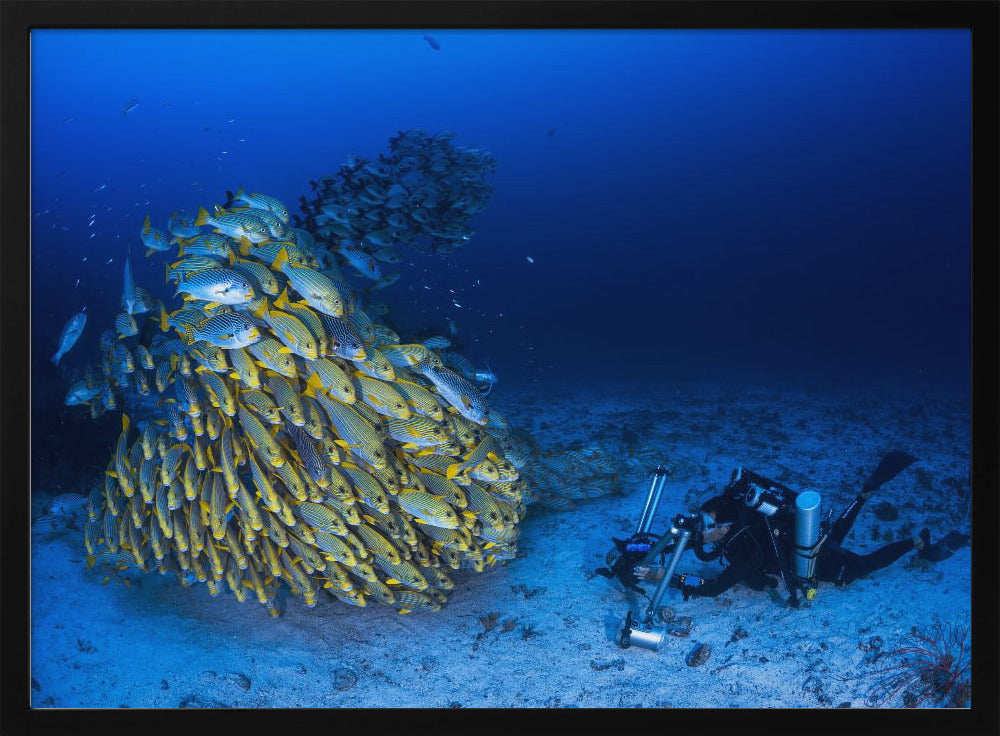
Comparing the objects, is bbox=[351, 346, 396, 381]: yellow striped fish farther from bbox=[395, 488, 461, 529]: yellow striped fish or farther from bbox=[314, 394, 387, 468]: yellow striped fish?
bbox=[395, 488, 461, 529]: yellow striped fish

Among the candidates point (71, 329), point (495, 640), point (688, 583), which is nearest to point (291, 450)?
point (495, 640)

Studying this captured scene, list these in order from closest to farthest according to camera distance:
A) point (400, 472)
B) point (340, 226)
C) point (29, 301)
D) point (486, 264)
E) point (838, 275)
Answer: point (29, 301) → point (400, 472) → point (340, 226) → point (838, 275) → point (486, 264)

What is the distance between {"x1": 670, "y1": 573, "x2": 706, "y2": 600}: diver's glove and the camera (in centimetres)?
363

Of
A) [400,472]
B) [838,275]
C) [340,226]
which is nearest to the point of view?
[400,472]

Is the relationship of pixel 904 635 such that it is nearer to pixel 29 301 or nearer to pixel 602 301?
pixel 29 301

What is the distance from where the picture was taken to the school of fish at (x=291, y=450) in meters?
2.80

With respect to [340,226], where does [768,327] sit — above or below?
below

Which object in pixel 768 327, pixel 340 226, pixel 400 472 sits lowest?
pixel 768 327

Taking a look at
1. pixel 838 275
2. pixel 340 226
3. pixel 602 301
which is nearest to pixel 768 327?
pixel 838 275

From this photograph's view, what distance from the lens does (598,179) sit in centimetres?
5212

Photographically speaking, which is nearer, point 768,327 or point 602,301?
point 768,327

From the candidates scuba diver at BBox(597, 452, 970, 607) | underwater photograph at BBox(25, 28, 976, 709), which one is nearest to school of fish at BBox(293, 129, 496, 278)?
underwater photograph at BBox(25, 28, 976, 709)

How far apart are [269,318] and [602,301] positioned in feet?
164
